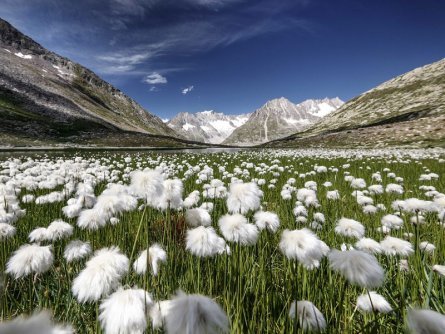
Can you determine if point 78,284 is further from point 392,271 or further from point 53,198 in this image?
point 53,198

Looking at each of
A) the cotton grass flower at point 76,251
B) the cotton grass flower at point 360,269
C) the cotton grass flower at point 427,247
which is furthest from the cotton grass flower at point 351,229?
the cotton grass flower at point 76,251

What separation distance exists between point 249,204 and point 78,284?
6.14 ft

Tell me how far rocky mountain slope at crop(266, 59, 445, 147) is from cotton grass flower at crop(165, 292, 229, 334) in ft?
170

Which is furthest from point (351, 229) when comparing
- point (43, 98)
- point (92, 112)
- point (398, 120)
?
point (92, 112)

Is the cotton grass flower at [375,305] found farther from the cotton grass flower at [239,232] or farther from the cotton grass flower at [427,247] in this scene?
Answer: the cotton grass flower at [427,247]

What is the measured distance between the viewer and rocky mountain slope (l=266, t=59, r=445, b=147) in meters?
52.4

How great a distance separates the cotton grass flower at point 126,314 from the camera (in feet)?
5.52

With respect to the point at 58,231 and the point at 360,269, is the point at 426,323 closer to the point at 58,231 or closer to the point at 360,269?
the point at 360,269

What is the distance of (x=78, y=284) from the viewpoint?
2.06 metres

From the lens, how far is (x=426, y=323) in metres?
1.26

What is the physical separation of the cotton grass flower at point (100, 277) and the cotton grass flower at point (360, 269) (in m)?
1.52

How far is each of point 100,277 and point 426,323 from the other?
186cm

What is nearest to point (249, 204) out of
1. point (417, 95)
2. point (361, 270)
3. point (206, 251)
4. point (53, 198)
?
point (206, 251)

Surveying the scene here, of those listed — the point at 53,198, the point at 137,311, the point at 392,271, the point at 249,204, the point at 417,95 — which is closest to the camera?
the point at 137,311
